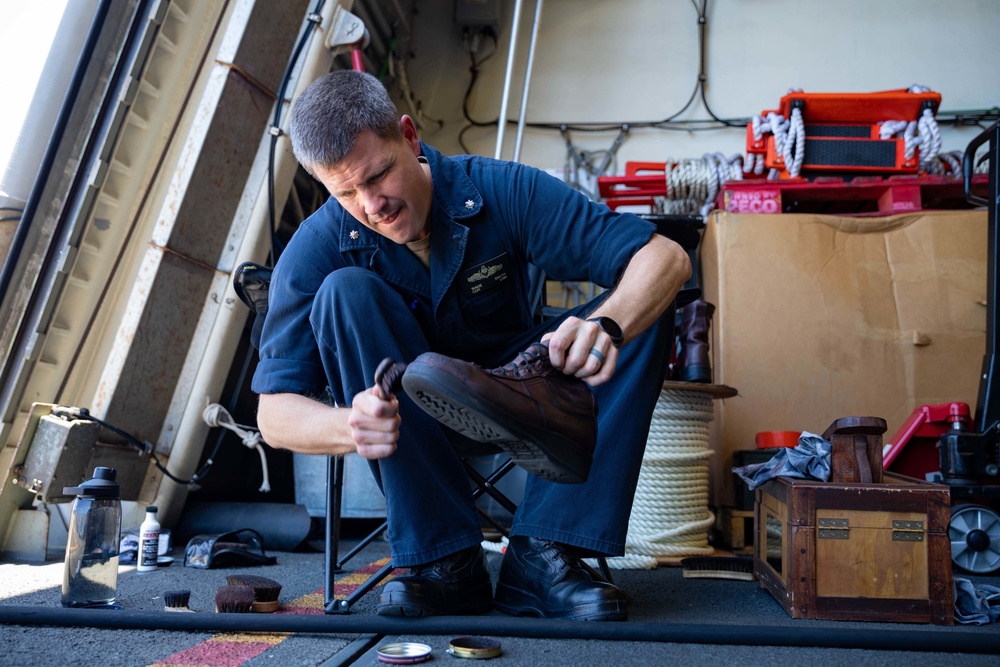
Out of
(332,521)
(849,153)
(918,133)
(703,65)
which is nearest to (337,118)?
(332,521)

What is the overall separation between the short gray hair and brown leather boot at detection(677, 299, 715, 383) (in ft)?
4.37

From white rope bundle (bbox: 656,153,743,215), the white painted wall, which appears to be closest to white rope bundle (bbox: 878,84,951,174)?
A: white rope bundle (bbox: 656,153,743,215)

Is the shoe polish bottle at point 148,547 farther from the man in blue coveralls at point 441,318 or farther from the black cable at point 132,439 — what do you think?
the man in blue coveralls at point 441,318

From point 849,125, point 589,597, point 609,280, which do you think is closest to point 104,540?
point 589,597

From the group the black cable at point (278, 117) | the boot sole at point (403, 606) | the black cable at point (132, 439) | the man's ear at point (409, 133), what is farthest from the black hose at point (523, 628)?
the black cable at point (278, 117)

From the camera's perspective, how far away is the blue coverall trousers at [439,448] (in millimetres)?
1230

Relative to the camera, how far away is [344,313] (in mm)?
1222

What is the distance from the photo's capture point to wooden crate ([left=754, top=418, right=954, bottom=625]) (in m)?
1.33

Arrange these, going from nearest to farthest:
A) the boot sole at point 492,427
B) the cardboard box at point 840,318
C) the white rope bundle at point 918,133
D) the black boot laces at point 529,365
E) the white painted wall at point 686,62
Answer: the boot sole at point 492,427 → the black boot laces at point 529,365 → the cardboard box at point 840,318 → the white rope bundle at point 918,133 → the white painted wall at point 686,62

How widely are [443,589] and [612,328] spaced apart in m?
0.50

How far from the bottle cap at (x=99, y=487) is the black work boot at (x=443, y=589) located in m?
0.56

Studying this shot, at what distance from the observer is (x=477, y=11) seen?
12.3 ft

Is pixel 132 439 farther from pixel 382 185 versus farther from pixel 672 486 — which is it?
pixel 672 486

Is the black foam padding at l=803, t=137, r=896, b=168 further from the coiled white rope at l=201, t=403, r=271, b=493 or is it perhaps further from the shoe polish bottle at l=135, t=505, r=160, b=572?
the shoe polish bottle at l=135, t=505, r=160, b=572
